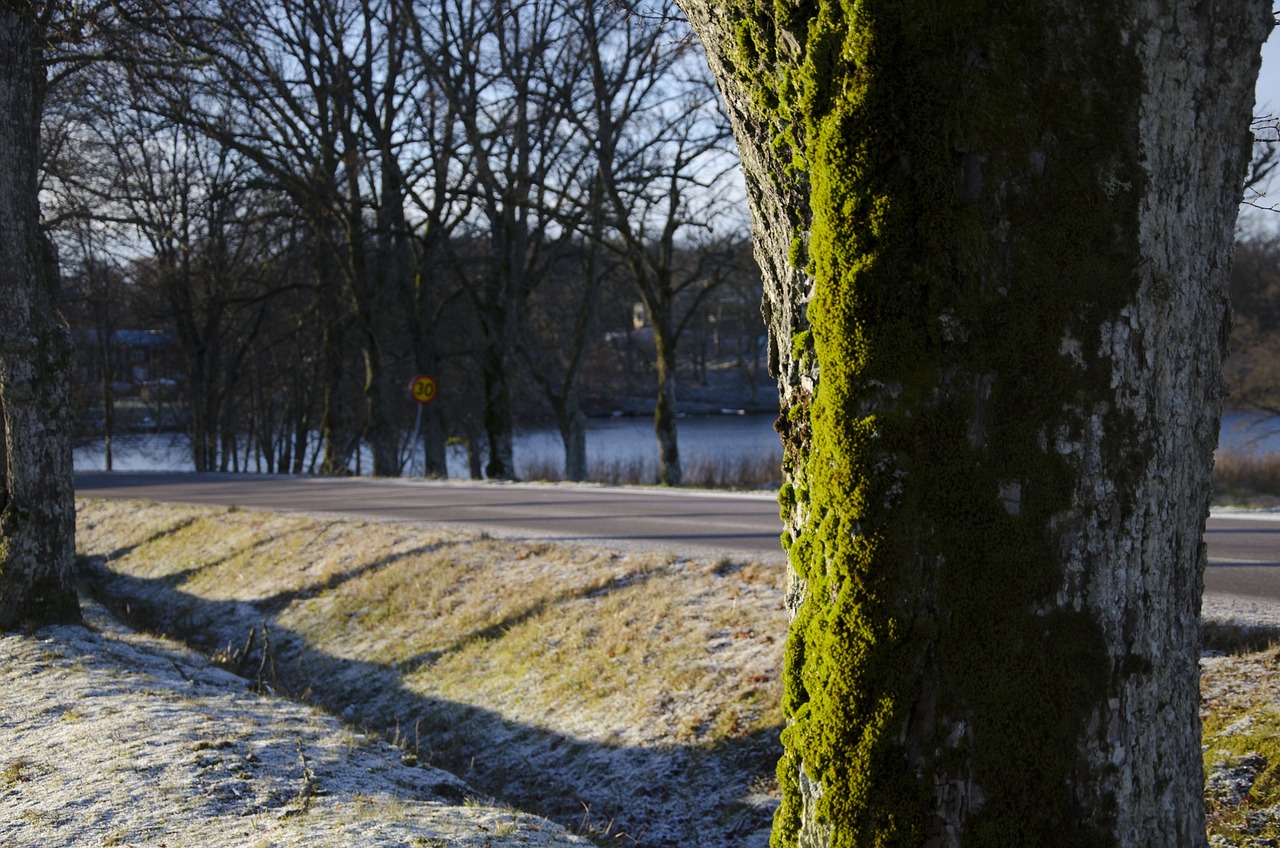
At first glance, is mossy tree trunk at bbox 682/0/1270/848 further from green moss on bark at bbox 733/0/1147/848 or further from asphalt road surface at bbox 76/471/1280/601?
asphalt road surface at bbox 76/471/1280/601

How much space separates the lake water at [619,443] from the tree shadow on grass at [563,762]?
1949cm

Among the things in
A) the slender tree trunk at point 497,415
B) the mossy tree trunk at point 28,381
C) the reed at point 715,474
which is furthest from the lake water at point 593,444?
the mossy tree trunk at point 28,381

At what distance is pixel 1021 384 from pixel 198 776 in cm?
431

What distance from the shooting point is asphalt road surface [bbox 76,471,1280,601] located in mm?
9070

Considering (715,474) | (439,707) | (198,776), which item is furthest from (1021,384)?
(715,474)

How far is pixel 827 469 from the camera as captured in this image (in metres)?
2.72

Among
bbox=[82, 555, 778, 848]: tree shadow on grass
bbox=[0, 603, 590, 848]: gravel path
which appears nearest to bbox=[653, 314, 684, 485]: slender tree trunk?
bbox=[82, 555, 778, 848]: tree shadow on grass

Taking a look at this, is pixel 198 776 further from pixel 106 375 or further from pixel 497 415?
pixel 106 375

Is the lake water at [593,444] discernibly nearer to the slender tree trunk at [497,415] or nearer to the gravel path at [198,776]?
the slender tree trunk at [497,415]

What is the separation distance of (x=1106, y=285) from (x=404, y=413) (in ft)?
126

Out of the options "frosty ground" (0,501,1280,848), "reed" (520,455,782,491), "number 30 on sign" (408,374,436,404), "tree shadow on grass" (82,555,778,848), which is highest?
"number 30 on sign" (408,374,436,404)

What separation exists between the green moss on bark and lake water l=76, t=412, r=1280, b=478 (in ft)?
86.4

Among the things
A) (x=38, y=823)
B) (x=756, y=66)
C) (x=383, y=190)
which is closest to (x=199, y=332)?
(x=383, y=190)

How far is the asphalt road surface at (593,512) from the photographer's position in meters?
9.07
